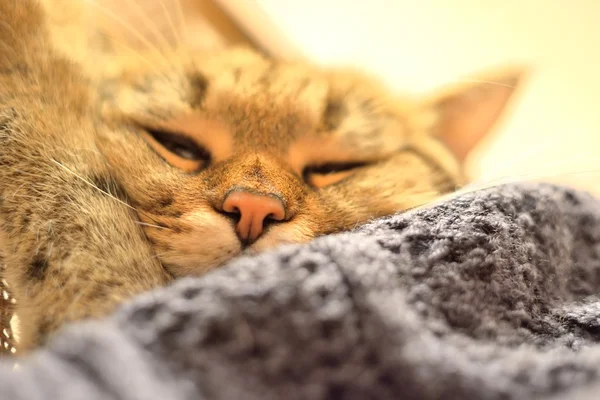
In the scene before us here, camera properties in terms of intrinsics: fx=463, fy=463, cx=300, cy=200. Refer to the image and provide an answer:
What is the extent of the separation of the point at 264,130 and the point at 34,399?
57cm

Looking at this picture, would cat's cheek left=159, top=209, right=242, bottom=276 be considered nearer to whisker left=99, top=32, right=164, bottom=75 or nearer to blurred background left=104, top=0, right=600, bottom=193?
whisker left=99, top=32, right=164, bottom=75

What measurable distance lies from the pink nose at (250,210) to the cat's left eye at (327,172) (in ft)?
0.59

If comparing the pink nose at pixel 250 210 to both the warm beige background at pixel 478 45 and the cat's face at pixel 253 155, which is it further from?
the warm beige background at pixel 478 45

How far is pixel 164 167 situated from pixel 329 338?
48 centimetres

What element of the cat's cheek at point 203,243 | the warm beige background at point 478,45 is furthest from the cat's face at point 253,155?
the warm beige background at point 478,45

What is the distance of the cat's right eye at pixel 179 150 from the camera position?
2.59 ft

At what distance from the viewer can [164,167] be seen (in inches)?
29.5

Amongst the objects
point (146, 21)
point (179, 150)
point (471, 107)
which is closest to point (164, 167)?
point (179, 150)

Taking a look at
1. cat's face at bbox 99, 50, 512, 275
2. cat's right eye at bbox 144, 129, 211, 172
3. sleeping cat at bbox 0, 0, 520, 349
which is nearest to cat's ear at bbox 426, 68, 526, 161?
cat's face at bbox 99, 50, 512, 275

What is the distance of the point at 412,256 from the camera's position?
1.62ft

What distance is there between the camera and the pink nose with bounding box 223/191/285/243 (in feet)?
2.15

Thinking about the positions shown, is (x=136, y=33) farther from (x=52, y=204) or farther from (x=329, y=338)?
(x=329, y=338)

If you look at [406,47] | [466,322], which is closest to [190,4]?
[406,47]

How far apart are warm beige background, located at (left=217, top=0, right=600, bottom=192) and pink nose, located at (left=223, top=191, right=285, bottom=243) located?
73 centimetres
